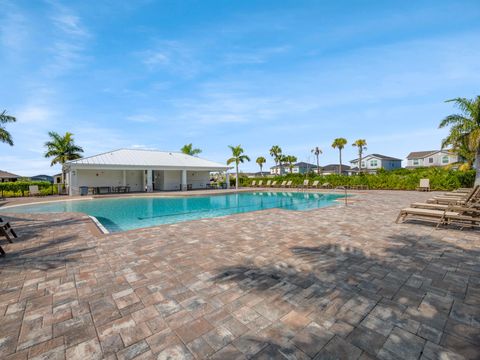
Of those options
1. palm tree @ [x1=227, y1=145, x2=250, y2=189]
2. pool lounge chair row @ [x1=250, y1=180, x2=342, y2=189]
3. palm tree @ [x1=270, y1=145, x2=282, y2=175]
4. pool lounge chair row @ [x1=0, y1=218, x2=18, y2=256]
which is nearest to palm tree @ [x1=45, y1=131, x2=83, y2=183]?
palm tree @ [x1=227, y1=145, x2=250, y2=189]

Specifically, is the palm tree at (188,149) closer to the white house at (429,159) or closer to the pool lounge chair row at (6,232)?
the pool lounge chair row at (6,232)

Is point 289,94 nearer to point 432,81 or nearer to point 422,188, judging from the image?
point 432,81

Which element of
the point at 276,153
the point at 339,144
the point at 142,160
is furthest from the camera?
the point at 276,153

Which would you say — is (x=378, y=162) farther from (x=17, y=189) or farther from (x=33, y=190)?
(x=17, y=189)

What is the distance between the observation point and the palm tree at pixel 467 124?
14961mm

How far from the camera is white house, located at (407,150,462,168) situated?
42.7 m

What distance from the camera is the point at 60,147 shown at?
95.0ft

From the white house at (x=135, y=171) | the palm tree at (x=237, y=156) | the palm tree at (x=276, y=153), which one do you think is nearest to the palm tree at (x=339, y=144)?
the palm tree at (x=276, y=153)

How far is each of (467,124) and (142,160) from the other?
1102 inches

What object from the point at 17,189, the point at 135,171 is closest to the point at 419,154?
the point at 135,171

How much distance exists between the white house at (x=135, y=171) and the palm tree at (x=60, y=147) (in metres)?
6.22

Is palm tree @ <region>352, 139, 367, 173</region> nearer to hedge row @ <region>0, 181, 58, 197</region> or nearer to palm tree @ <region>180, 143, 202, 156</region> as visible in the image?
palm tree @ <region>180, 143, 202, 156</region>

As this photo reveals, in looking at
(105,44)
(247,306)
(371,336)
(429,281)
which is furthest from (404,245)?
(105,44)

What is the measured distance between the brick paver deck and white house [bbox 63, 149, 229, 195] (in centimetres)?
1786
